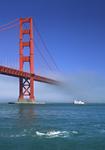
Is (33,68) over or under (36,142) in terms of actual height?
over

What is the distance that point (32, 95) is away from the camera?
3233 inches

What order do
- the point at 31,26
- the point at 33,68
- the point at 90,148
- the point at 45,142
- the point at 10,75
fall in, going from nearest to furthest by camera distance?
1. the point at 90,148
2. the point at 45,142
3. the point at 10,75
4. the point at 33,68
5. the point at 31,26

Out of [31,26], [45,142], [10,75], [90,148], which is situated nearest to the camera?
[90,148]

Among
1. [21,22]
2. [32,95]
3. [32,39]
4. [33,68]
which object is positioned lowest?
[32,95]

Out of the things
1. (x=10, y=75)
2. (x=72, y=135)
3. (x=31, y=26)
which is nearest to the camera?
(x=72, y=135)

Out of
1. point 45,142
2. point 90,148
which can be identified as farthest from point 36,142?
point 90,148

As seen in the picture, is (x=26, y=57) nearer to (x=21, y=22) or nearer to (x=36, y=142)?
(x=21, y=22)

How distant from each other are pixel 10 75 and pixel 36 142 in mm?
51385

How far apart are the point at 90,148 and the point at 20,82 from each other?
63836 mm

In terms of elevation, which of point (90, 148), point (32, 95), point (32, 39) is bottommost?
point (90, 148)

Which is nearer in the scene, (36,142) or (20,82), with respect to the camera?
(36,142)

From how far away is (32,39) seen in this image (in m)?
84.0

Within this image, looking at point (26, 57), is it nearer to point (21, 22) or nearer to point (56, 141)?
point (21, 22)

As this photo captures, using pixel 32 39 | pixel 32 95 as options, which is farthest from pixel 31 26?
pixel 32 95
